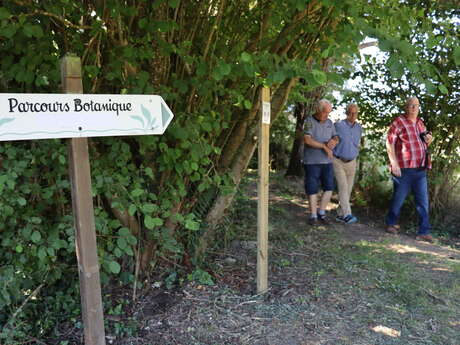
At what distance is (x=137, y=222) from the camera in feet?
11.3

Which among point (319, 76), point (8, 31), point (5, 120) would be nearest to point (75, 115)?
point (5, 120)

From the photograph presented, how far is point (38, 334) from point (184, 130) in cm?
184

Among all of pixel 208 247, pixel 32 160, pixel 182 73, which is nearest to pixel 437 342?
pixel 208 247

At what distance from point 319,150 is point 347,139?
1.69 ft

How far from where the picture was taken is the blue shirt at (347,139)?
5652mm

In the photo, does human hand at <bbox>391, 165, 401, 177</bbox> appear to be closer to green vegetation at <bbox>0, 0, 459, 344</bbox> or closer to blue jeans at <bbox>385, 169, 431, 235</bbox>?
blue jeans at <bbox>385, 169, 431, 235</bbox>

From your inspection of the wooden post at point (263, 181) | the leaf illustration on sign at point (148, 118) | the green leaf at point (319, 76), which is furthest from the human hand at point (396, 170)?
the leaf illustration on sign at point (148, 118)

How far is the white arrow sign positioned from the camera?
2010 millimetres

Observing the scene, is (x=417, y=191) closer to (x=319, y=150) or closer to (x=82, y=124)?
(x=319, y=150)

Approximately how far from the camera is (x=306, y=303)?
3.33 metres

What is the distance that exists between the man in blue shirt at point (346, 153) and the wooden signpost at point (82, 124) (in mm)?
3687

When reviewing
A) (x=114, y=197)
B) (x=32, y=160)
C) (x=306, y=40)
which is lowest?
(x=114, y=197)

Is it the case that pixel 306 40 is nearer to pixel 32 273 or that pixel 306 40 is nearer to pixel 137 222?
pixel 137 222

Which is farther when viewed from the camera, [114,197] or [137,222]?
[137,222]
